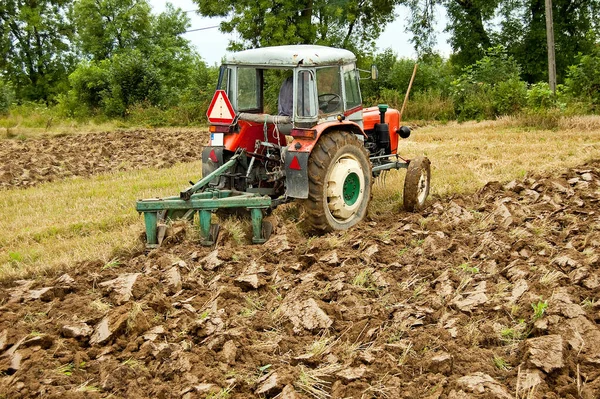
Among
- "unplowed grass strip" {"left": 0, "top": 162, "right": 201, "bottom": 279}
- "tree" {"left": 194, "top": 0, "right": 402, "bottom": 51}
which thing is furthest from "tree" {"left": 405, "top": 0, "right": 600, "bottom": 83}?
"unplowed grass strip" {"left": 0, "top": 162, "right": 201, "bottom": 279}

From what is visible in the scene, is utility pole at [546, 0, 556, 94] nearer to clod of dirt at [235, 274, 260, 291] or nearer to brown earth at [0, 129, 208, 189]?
brown earth at [0, 129, 208, 189]

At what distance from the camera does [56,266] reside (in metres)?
6.76

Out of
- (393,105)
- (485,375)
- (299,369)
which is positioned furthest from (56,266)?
(393,105)

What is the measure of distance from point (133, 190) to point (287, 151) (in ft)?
13.7

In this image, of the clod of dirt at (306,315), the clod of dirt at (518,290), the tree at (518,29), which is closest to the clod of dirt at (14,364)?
the clod of dirt at (306,315)

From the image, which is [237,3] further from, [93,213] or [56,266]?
[56,266]

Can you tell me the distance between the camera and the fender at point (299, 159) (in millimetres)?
7109

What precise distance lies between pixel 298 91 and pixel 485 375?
4.11m

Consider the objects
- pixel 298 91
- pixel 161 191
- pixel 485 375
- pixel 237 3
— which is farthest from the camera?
pixel 237 3

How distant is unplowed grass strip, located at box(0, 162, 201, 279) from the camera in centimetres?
714

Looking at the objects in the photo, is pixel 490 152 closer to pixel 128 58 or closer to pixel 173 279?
pixel 173 279

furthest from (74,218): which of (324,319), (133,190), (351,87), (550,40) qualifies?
(550,40)

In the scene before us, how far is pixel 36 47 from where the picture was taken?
43.3m

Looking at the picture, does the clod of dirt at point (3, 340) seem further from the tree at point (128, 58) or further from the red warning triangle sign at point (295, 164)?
the tree at point (128, 58)
